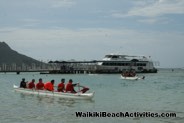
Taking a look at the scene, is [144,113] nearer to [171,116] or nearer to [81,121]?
[171,116]

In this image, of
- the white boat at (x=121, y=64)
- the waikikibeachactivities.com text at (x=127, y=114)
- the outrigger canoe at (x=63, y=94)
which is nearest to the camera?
the waikikibeachactivities.com text at (x=127, y=114)

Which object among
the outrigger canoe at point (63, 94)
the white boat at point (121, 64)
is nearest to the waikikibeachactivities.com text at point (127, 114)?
the outrigger canoe at point (63, 94)

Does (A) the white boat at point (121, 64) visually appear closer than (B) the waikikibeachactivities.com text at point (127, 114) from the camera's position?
No

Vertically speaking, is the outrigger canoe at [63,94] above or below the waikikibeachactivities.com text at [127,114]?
above

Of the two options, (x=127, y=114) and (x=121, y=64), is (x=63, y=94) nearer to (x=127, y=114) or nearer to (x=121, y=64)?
(x=127, y=114)

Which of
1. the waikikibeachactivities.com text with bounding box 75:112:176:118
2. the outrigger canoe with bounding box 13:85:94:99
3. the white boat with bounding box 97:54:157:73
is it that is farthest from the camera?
the white boat with bounding box 97:54:157:73

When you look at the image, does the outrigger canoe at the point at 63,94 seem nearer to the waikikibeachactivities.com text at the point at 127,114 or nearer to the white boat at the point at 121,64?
the waikikibeachactivities.com text at the point at 127,114

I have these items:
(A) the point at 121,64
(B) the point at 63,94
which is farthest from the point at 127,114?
(A) the point at 121,64

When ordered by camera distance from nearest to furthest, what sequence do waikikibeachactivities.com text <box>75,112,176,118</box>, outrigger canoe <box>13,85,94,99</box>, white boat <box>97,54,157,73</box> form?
waikikibeachactivities.com text <box>75,112,176,118</box>, outrigger canoe <box>13,85,94,99</box>, white boat <box>97,54,157,73</box>

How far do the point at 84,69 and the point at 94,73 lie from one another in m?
11.2

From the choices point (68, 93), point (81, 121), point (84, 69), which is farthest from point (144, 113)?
point (84, 69)

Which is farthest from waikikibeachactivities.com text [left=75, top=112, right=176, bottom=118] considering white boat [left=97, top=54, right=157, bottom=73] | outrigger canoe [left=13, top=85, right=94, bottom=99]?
white boat [left=97, top=54, right=157, bottom=73]

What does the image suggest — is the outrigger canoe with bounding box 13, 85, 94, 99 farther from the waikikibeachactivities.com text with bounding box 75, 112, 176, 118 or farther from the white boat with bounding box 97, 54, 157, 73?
the white boat with bounding box 97, 54, 157, 73

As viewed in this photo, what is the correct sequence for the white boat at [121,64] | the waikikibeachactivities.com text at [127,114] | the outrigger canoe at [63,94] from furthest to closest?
the white boat at [121,64]
the outrigger canoe at [63,94]
the waikikibeachactivities.com text at [127,114]
